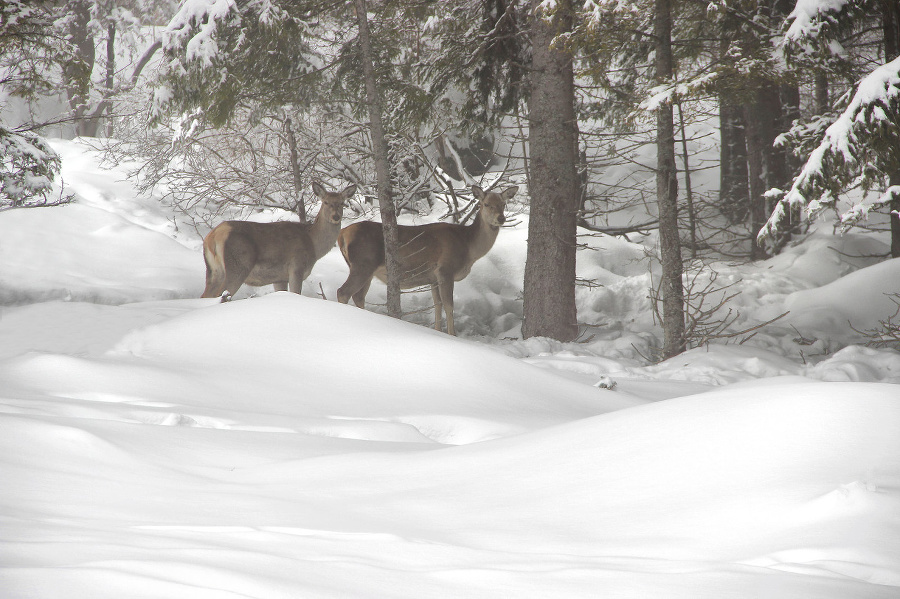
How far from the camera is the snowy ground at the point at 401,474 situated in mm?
1499

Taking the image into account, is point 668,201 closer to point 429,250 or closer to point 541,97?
point 541,97

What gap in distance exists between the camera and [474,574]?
5.05 ft

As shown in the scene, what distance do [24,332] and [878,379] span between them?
24.6ft

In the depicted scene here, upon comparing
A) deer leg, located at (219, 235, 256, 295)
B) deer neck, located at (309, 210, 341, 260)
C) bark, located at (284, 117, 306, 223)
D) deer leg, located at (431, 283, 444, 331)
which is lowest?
deer leg, located at (431, 283, 444, 331)

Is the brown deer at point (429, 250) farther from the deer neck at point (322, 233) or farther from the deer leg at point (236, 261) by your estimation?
the deer leg at point (236, 261)

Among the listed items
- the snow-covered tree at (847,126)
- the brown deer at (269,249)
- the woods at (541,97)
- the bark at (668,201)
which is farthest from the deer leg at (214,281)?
the snow-covered tree at (847,126)

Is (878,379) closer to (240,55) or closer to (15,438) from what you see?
(15,438)

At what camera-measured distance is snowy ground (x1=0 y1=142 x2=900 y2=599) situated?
1.50m

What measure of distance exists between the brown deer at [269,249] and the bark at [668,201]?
441 centimetres

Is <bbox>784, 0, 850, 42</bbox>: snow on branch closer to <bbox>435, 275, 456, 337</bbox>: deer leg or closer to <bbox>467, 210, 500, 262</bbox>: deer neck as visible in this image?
<bbox>467, 210, 500, 262</bbox>: deer neck

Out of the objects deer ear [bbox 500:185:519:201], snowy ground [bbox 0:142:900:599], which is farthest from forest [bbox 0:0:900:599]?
deer ear [bbox 500:185:519:201]

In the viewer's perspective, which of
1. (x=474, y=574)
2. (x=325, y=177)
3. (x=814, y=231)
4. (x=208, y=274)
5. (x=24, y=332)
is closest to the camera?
(x=474, y=574)

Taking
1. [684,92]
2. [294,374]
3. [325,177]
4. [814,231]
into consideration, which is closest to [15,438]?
[294,374]

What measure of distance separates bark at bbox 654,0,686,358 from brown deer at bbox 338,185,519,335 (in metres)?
2.98
